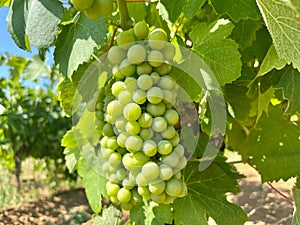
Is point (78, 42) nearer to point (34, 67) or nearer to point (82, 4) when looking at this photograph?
point (82, 4)

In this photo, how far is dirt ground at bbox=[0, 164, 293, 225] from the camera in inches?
107

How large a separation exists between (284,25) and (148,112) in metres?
0.29

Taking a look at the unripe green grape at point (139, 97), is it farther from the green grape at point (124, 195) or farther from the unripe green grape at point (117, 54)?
the green grape at point (124, 195)

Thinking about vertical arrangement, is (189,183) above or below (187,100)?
below

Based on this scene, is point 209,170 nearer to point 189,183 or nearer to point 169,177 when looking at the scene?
point 189,183

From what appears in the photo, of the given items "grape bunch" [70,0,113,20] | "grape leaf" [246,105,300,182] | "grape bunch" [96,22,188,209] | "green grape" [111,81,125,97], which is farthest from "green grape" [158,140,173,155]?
"grape leaf" [246,105,300,182]

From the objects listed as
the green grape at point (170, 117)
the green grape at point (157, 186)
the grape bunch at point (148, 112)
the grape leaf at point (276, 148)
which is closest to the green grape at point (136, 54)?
the grape bunch at point (148, 112)

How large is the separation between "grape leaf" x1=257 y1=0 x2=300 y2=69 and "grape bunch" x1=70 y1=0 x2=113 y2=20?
0.80ft

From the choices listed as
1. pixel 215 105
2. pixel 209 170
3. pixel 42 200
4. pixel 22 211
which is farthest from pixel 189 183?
pixel 42 200

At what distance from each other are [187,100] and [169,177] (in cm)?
21

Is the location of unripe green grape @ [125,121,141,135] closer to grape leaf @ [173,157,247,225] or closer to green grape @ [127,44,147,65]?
green grape @ [127,44,147,65]

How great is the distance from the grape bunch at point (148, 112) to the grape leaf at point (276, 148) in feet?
1.49

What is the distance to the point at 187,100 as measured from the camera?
3.04ft

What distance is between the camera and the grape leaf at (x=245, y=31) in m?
1.08
